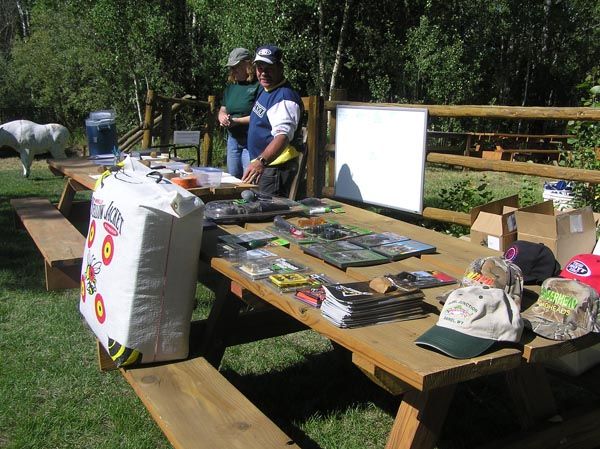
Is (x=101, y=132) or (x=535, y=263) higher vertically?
(x=101, y=132)

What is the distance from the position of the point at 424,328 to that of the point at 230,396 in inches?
34.9

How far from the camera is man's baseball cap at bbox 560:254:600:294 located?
206 cm

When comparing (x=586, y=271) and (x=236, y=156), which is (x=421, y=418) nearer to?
(x=586, y=271)

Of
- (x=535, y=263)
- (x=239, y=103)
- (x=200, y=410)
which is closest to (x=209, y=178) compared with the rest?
(x=239, y=103)

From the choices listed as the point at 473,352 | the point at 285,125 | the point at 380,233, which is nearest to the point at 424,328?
the point at 473,352

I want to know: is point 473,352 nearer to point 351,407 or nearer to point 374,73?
point 351,407

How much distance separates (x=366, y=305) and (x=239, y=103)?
13.3 ft

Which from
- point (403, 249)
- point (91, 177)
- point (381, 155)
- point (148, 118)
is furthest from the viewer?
point (148, 118)

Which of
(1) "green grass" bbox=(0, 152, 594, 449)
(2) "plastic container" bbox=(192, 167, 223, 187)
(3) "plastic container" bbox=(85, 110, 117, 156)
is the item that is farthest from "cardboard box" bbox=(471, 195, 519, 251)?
(3) "plastic container" bbox=(85, 110, 117, 156)

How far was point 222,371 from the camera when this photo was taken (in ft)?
11.6

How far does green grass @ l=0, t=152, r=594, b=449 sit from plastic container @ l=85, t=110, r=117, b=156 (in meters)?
2.15

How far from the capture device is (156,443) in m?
2.83

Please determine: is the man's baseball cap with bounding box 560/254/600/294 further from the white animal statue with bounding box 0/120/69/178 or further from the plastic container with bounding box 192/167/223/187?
the white animal statue with bounding box 0/120/69/178

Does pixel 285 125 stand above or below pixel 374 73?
below
